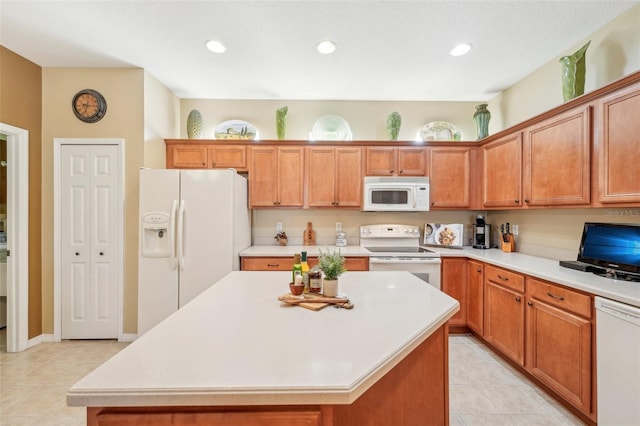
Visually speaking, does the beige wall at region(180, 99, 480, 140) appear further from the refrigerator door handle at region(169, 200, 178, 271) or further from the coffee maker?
the refrigerator door handle at region(169, 200, 178, 271)

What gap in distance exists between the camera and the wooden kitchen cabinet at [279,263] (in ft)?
10.5

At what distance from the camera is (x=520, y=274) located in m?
2.41

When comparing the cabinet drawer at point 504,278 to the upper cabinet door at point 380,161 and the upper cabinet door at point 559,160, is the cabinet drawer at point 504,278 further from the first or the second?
the upper cabinet door at point 380,161

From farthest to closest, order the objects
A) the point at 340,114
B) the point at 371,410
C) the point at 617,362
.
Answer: the point at 340,114 → the point at 617,362 → the point at 371,410

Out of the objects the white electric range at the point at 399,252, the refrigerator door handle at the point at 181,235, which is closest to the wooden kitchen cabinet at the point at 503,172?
the white electric range at the point at 399,252

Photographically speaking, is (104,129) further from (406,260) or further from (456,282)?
(456,282)

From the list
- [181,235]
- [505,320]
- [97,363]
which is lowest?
[97,363]

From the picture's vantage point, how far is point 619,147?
1.93m

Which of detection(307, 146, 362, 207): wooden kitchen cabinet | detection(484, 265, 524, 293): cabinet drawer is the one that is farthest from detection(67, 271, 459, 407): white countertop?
detection(307, 146, 362, 207): wooden kitchen cabinet

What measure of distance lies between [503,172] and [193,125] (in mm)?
3600

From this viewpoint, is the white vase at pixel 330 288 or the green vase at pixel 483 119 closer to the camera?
the white vase at pixel 330 288

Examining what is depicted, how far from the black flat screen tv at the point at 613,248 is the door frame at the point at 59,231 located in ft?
13.9

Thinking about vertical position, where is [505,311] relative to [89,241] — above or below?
below

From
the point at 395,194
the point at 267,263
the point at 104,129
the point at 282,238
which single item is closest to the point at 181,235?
the point at 267,263
